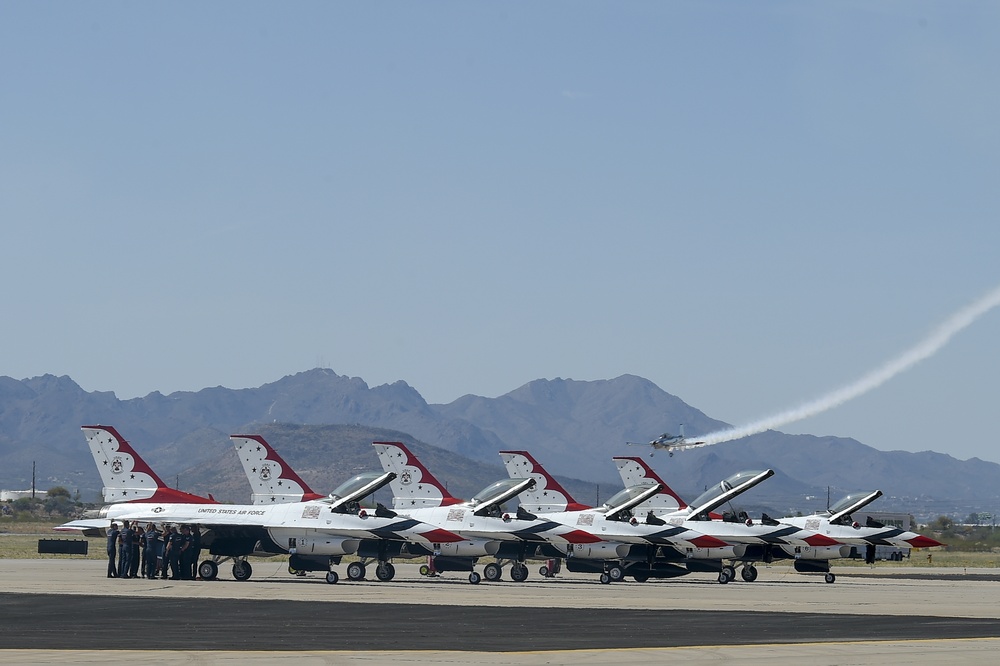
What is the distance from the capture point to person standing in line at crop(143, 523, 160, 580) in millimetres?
43719

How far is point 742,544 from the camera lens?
49.4 metres

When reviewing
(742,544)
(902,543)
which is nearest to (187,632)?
(742,544)

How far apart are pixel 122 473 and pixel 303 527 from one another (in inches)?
284

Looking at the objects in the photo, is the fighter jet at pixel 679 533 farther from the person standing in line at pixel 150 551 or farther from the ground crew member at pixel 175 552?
the person standing in line at pixel 150 551

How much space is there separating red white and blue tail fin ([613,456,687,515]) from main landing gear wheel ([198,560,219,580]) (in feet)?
48.9

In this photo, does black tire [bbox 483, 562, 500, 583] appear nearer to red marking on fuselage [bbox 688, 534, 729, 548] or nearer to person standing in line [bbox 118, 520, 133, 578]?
red marking on fuselage [bbox 688, 534, 729, 548]

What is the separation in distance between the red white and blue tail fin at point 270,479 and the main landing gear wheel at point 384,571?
3.66 meters

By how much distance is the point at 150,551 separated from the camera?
43.8 meters

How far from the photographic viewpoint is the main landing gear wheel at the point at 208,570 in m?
43.9

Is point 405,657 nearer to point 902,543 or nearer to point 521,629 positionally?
point 521,629

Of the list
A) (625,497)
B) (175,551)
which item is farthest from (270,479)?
(625,497)

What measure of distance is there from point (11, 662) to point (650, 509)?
113 feet

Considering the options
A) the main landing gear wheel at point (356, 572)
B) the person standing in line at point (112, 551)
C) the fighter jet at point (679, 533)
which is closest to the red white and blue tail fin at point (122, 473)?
the person standing in line at point (112, 551)

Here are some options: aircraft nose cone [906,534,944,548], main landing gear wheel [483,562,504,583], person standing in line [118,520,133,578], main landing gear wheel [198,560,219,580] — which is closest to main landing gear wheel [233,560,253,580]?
main landing gear wheel [198,560,219,580]
